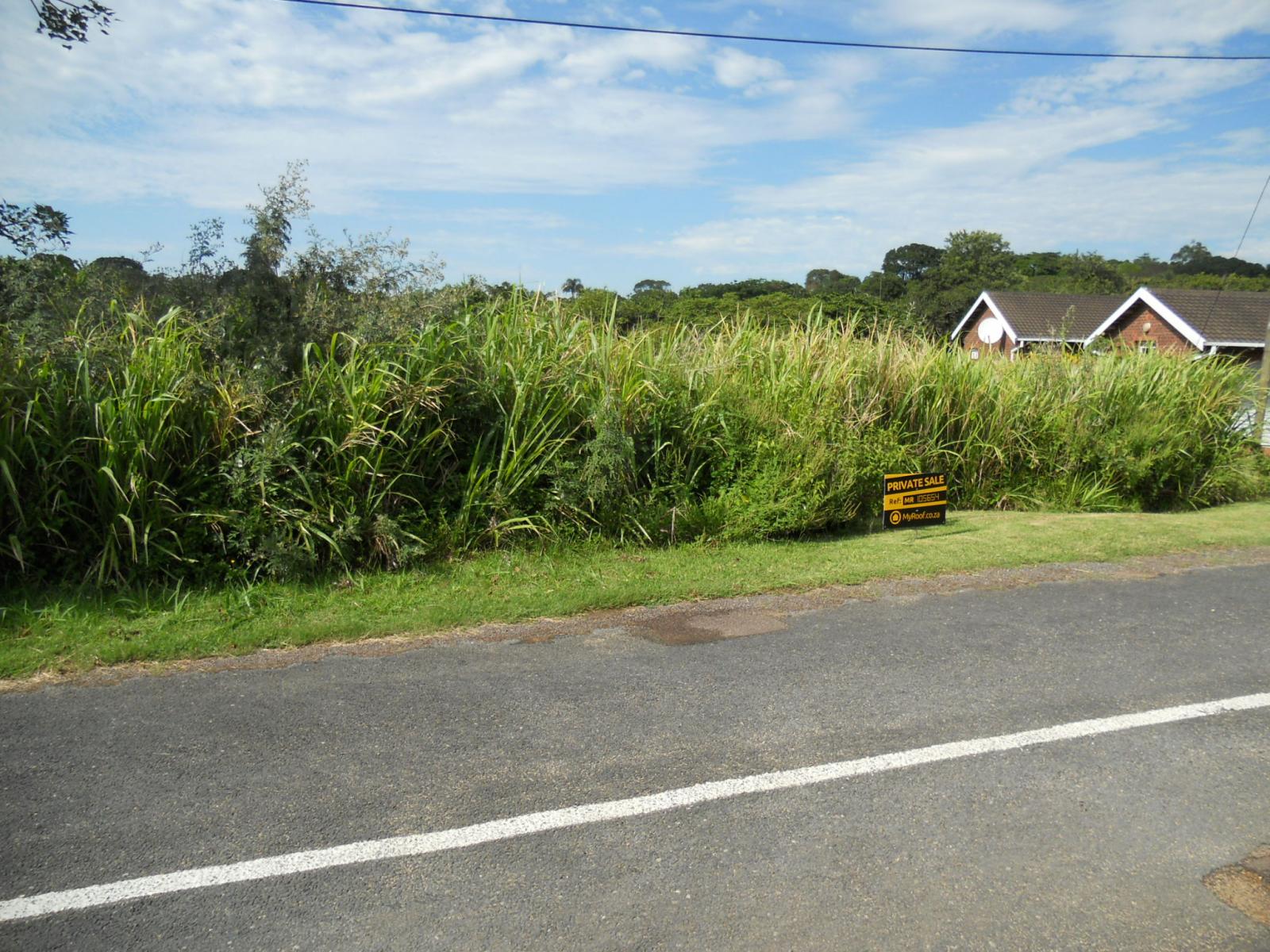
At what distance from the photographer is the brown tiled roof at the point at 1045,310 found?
1470 inches

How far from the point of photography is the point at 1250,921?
329 cm

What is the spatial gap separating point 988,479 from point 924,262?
7151cm

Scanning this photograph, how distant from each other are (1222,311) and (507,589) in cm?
3354

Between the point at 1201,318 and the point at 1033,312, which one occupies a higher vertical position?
the point at 1033,312

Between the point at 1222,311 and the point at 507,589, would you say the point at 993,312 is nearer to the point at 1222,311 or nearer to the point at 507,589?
the point at 1222,311

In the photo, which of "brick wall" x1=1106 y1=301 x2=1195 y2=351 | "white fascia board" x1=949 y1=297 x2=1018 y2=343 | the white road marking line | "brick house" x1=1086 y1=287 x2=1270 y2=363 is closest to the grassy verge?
the white road marking line

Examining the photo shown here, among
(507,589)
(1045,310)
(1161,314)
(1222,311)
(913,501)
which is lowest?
(507,589)

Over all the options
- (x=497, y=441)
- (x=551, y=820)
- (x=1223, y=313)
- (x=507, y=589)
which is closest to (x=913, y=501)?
(x=497, y=441)

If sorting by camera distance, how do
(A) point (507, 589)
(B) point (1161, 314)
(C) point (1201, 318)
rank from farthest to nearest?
(B) point (1161, 314), (C) point (1201, 318), (A) point (507, 589)

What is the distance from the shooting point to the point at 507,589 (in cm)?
733

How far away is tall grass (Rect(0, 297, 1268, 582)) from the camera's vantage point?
6.99 m

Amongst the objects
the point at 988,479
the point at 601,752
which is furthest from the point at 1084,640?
the point at 988,479

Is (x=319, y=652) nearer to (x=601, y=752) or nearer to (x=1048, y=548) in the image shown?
(x=601, y=752)

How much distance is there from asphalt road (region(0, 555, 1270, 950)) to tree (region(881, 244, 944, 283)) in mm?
76070
